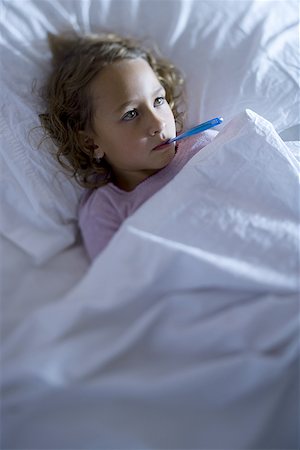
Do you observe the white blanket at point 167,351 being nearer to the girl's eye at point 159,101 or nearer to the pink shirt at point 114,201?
the pink shirt at point 114,201

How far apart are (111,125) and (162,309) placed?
422 mm

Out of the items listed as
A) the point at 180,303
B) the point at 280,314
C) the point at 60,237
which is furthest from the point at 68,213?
the point at 280,314

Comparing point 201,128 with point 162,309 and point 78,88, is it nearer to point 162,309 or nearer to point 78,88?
point 78,88

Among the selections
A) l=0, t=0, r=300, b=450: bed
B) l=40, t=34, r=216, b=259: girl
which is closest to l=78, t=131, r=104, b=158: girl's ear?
l=40, t=34, r=216, b=259: girl

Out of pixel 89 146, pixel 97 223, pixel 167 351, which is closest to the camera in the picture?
pixel 167 351

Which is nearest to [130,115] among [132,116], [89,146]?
[132,116]

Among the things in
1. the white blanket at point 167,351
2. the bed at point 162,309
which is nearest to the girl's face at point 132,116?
the bed at point 162,309

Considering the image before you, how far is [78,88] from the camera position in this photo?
94 cm

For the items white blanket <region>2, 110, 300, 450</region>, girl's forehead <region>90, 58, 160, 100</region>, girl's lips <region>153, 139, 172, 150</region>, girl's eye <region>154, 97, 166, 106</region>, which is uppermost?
girl's forehead <region>90, 58, 160, 100</region>

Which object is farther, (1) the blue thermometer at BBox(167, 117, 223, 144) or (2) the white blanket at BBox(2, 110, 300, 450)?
(1) the blue thermometer at BBox(167, 117, 223, 144)

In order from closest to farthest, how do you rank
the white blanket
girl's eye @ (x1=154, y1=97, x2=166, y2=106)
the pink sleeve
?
the white blanket, the pink sleeve, girl's eye @ (x1=154, y1=97, x2=166, y2=106)

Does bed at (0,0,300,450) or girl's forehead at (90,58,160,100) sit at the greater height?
girl's forehead at (90,58,160,100)

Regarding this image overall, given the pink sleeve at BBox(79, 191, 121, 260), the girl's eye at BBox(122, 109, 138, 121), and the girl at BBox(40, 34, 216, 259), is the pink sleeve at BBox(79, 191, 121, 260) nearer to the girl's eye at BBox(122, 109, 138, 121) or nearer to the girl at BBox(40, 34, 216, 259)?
the girl at BBox(40, 34, 216, 259)

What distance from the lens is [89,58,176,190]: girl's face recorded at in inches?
34.9
